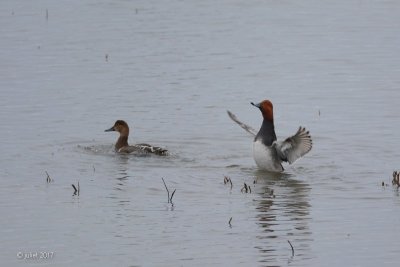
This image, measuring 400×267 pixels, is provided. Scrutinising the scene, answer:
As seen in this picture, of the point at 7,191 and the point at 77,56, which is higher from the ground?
the point at 77,56

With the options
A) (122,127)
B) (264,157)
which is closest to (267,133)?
(264,157)

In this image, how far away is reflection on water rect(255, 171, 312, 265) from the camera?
10195 millimetres

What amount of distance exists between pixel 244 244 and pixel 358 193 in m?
2.63

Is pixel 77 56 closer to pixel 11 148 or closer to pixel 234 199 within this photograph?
pixel 11 148

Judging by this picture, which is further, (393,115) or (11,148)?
(393,115)

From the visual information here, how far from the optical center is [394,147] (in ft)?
50.0

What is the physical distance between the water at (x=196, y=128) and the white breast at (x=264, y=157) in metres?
0.17

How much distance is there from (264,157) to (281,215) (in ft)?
8.52

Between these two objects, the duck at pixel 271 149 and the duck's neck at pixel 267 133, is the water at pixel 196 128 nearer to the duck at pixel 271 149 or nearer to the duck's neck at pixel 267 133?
the duck at pixel 271 149

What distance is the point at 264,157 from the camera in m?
14.2

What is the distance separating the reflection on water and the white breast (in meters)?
0.09

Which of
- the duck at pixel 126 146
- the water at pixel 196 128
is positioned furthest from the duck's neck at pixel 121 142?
the water at pixel 196 128

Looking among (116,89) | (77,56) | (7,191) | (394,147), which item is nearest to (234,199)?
(7,191)

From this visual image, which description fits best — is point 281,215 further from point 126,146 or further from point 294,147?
point 126,146
